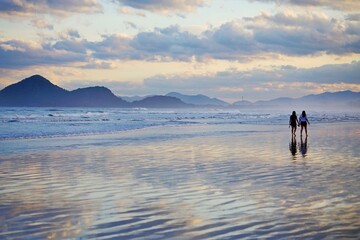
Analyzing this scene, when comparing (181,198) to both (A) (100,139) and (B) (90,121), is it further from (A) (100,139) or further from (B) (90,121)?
(B) (90,121)

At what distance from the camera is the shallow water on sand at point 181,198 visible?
6.56m

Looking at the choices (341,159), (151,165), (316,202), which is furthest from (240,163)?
(316,202)

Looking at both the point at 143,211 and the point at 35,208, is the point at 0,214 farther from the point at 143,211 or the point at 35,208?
the point at 143,211

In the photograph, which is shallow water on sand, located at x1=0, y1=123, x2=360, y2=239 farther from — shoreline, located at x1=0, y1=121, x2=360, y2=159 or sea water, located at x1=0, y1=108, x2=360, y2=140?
sea water, located at x1=0, y1=108, x2=360, y2=140

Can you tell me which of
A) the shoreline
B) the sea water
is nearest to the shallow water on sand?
the shoreline

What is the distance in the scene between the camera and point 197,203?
8391 millimetres

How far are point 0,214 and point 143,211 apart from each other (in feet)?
8.55

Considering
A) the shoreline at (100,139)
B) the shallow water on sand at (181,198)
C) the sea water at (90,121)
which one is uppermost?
the sea water at (90,121)

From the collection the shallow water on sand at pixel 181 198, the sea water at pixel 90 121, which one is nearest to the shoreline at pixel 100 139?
the sea water at pixel 90 121

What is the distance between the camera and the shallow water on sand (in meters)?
6.56

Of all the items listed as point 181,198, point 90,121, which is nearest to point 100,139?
point 181,198

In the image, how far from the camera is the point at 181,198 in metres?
8.89

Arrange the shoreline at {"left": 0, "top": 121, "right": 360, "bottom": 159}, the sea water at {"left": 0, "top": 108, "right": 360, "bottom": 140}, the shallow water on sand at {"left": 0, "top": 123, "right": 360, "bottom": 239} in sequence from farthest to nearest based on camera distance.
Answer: the sea water at {"left": 0, "top": 108, "right": 360, "bottom": 140}, the shoreline at {"left": 0, "top": 121, "right": 360, "bottom": 159}, the shallow water on sand at {"left": 0, "top": 123, "right": 360, "bottom": 239}

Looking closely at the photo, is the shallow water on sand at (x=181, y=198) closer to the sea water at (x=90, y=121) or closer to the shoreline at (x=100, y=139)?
the shoreline at (x=100, y=139)
